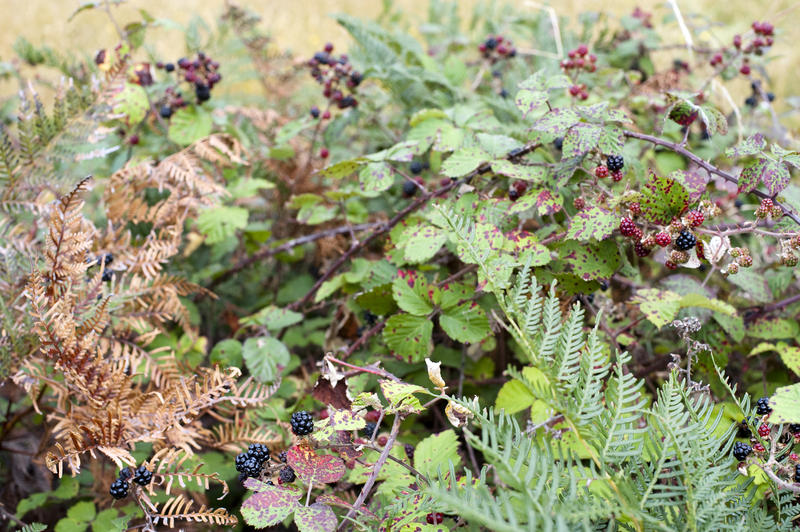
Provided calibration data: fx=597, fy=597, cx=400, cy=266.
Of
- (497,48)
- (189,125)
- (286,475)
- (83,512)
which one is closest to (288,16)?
(497,48)

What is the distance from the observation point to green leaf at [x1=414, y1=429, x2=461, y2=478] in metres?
1.06

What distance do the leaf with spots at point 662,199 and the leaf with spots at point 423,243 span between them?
0.40 meters

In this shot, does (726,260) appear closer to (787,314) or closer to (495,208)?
(787,314)

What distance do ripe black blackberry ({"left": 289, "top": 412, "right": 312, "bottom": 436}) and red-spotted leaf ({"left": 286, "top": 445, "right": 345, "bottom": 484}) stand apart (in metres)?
0.02

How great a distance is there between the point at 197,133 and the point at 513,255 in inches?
39.8

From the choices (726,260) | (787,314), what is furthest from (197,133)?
(787,314)

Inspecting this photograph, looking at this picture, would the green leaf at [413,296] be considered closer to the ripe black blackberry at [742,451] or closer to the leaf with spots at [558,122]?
the leaf with spots at [558,122]

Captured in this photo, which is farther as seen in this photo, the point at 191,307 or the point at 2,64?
the point at 2,64

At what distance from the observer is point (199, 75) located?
1.78 m

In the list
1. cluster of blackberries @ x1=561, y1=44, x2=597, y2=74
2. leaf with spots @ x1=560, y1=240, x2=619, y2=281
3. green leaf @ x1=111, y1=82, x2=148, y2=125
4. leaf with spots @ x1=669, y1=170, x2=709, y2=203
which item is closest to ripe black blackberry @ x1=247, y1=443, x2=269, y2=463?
leaf with spots @ x1=560, y1=240, x2=619, y2=281

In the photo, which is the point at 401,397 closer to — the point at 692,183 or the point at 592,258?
the point at 592,258

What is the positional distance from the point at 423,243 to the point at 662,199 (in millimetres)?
465

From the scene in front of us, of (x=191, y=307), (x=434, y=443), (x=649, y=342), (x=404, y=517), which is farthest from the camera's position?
(x=191, y=307)

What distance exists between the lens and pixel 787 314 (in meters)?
1.43
